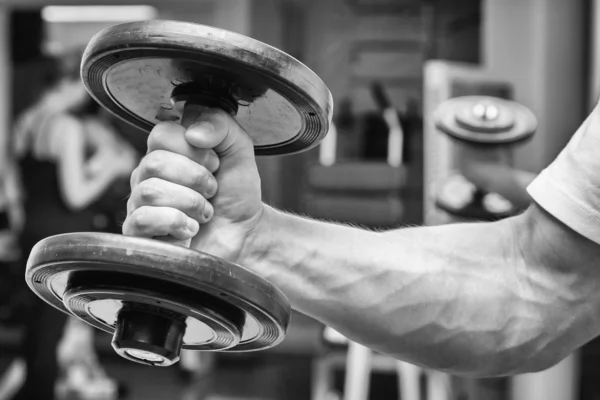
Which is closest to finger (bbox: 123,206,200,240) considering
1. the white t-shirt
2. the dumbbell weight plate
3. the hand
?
the hand

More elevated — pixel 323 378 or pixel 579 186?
pixel 579 186

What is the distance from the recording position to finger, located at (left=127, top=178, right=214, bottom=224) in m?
0.64

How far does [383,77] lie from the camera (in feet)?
12.0

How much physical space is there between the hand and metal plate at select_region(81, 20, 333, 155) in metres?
0.04

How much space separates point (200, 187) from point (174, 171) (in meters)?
0.03

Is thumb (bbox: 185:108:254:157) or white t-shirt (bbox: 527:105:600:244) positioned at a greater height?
thumb (bbox: 185:108:254:157)

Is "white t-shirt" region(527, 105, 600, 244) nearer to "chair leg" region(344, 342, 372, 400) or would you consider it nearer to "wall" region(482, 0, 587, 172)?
"chair leg" region(344, 342, 372, 400)

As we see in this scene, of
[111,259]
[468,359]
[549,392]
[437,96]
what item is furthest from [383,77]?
[111,259]

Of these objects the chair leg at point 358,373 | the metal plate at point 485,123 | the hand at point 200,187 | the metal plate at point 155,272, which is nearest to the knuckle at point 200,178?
the hand at point 200,187

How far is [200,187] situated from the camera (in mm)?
672

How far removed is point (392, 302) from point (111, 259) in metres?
0.36

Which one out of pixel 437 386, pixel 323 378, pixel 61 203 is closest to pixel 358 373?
pixel 437 386

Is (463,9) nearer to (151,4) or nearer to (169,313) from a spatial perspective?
(151,4)

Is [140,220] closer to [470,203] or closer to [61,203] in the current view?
[470,203]
